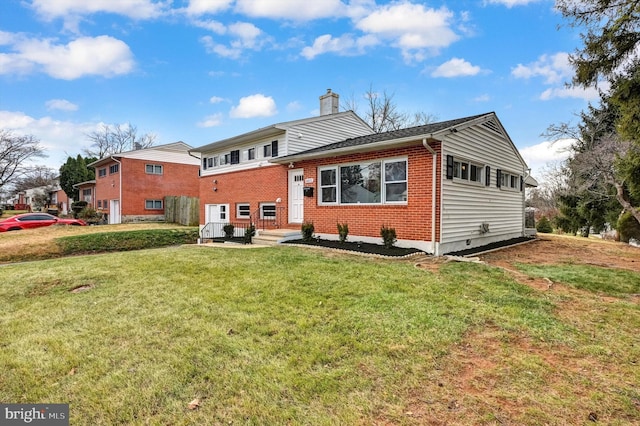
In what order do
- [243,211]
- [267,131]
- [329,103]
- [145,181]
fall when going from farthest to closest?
[145,181], [329,103], [243,211], [267,131]

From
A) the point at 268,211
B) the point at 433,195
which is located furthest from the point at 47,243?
the point at 433,195

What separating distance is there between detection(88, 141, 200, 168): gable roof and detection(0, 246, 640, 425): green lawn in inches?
907

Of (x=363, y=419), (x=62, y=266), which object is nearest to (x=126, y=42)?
(x=62, y=266)

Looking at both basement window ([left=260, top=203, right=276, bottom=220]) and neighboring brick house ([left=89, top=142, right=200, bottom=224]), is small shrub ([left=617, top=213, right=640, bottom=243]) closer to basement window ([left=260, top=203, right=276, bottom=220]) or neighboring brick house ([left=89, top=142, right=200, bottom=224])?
basement window ([left=260, top=203, right=276, bottom=220])

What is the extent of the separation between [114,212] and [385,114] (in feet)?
84.0

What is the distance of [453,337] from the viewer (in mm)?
3484

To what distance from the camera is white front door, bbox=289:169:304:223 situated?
43.1ft

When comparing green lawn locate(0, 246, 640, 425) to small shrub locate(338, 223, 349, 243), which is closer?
green lawn locate(0, 246, 640, 425)

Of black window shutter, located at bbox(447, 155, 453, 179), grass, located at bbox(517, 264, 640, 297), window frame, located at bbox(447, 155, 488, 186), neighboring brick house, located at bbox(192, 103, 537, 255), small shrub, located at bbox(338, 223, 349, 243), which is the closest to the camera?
grass, located at bbox(517, 264, 640, 297)

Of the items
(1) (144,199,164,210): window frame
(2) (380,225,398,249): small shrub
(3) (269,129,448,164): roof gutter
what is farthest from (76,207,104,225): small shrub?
(2) (380,225,398,249): small shrub

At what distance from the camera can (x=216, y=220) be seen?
1788 cm

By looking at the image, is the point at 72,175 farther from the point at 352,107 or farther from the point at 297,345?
the point at 297,345

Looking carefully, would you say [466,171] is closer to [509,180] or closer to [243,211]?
[509,180]

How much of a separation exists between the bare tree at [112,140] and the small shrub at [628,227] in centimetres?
5015
